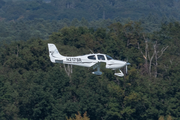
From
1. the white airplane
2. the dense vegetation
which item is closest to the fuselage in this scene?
the white airplane

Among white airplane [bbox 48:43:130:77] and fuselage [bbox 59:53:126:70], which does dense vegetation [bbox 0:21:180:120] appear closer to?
white airplane [bbox 48:43:130:77]

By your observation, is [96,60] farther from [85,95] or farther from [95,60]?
[85,95]

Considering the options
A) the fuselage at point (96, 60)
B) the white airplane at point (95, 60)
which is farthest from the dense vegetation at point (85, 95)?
the fuselage at point (96, 60)

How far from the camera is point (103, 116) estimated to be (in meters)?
41.3

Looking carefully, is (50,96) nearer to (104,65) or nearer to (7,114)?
(7,114)

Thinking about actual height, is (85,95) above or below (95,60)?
below

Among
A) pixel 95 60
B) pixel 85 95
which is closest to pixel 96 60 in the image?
pixel 95 60

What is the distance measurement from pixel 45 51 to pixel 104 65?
27358 millimetres

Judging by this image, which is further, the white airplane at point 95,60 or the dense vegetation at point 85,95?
the dense vegetation at point 85,95

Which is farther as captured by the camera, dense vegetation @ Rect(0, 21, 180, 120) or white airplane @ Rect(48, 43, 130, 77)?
dense vegetation @ Rect(0, 21, 180, 120)

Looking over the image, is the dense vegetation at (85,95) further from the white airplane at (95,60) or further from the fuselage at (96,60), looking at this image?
the fuselage at (96,60)

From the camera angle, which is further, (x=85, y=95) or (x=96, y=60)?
(x=85, y=95)

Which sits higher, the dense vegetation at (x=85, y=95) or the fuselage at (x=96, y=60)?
the fuselage at (x=96, y=60)

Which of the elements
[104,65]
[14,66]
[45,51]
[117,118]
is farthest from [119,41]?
[104,65]
